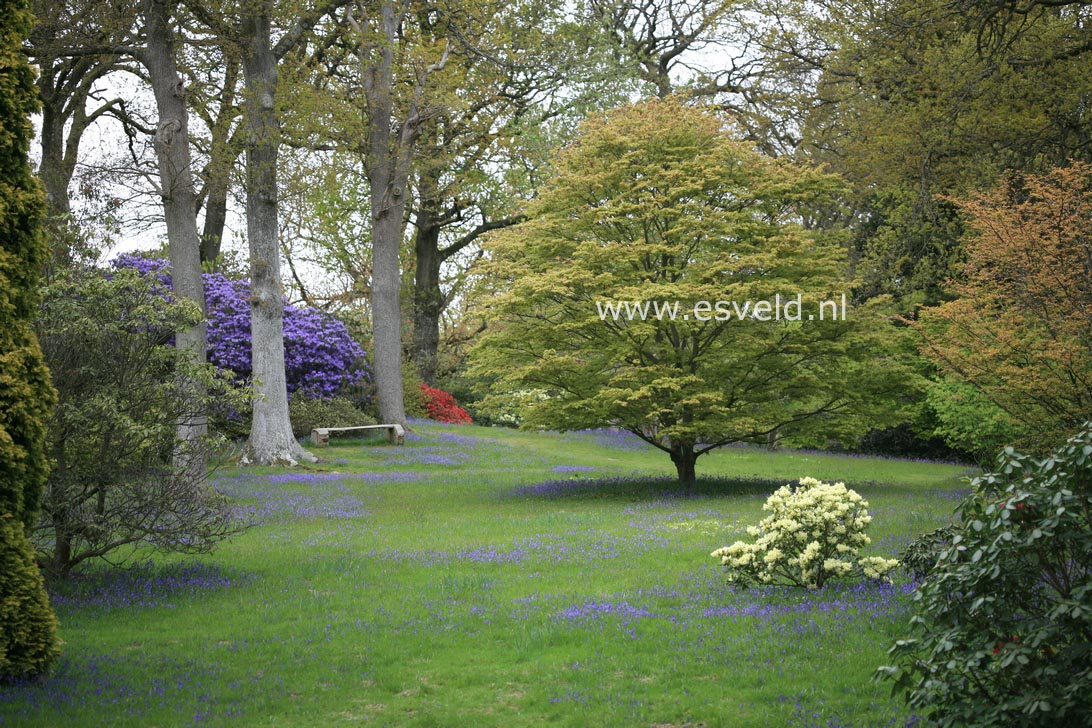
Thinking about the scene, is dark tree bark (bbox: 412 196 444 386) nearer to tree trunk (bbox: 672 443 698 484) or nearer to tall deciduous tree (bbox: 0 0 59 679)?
tree trunk (bbox: 672 443 698 484)

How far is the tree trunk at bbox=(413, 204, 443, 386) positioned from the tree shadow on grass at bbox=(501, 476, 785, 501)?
16.1 m

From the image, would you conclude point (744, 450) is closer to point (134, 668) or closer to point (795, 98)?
point (795, 98)

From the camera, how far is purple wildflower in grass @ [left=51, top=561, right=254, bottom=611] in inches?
376

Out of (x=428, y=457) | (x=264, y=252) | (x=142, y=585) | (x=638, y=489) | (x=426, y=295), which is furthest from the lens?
(x=426, y=295)

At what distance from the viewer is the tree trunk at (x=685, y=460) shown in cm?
1891

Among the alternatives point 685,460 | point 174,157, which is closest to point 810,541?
point 685,460

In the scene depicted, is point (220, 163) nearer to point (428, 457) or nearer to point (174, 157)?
point (174, 157)

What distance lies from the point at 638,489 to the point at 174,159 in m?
10.5

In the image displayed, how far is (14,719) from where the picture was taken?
6156mm

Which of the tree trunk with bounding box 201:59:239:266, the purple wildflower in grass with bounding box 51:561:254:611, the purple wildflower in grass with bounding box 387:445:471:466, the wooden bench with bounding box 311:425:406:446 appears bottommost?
the purple wildflower in grass with bounding box 51:561:254:611

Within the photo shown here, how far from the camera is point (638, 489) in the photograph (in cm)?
1847

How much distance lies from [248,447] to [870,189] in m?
19.2

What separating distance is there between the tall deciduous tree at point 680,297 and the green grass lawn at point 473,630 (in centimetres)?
268

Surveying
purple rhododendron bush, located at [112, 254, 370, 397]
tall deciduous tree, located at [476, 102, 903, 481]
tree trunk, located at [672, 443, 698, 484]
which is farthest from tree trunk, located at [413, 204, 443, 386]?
tree trunk, located at [672, 443, 698, 484]
